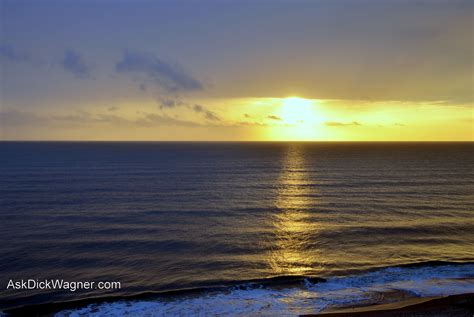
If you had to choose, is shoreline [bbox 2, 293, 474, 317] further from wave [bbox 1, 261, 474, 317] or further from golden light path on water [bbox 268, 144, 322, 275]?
golden light path on water [bbox 268, 144, 322, 275]

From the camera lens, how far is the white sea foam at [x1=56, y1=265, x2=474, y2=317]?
23719mm

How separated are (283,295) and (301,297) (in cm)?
135

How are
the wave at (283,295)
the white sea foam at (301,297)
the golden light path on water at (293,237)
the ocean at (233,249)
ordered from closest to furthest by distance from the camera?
the white sea foam at (301,297), the wave at (283,295), the ocean at (233,249), the golden light path on water at (293,237)

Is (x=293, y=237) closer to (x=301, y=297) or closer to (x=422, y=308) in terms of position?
(x=301, y=297)

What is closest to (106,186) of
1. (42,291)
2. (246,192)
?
(246,192)

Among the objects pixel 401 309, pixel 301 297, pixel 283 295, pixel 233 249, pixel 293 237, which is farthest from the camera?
pixel 293 237

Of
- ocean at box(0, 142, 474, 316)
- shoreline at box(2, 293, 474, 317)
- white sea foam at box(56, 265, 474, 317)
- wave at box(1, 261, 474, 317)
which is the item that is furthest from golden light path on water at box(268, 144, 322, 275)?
shoreline at box(2, 293, 474, 317)

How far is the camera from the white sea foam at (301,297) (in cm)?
2372

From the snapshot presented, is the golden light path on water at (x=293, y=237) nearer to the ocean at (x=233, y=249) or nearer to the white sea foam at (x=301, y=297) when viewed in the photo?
the ocean at (x=233, y=249)

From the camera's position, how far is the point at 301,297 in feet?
84.8

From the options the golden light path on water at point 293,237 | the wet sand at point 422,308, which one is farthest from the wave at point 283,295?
the golden light path on water at point 293,237

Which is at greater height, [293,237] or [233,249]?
Answer: [293,237]

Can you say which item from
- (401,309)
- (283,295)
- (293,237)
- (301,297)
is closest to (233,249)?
(293,237)

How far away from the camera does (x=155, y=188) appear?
3012 inches
